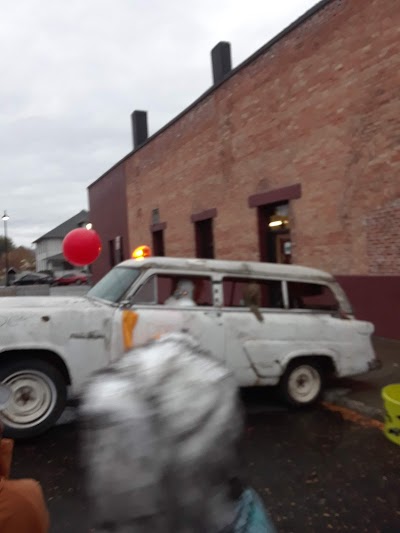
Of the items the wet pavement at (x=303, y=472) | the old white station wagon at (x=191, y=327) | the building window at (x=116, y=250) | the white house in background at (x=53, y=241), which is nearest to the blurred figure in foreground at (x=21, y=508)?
the wet pavement at (x=303, y=472)

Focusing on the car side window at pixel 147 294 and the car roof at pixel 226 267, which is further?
the car roof at pixel 226 267

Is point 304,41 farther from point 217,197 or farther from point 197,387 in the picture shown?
point 197,387

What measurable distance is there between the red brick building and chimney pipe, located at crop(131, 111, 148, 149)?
9241 millimetres

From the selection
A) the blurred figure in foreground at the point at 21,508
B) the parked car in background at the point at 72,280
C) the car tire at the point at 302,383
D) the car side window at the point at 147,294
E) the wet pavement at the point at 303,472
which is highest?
the parked car in background at the point at 72,280

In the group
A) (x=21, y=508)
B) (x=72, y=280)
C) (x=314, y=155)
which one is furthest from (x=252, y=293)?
(x=72, y=280)

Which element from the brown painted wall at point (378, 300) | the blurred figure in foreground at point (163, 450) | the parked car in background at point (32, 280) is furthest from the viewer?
the parked car in background at point (32, 280)

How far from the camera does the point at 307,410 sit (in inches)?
224

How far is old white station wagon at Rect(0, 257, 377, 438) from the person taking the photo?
4750 millimetres

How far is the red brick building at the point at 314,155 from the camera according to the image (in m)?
8.56

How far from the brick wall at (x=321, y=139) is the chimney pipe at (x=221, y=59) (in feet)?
10.1

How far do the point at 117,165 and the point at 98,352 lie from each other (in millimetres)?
19212

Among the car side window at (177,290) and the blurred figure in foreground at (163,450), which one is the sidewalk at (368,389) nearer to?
the car side window at (177,290)

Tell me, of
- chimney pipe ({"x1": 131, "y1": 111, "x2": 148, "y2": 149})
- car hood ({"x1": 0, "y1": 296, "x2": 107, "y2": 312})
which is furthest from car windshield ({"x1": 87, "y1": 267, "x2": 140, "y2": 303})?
chimney pipe ({"x1": 131, "y1": 111, "x2": 148, "y2": 149})

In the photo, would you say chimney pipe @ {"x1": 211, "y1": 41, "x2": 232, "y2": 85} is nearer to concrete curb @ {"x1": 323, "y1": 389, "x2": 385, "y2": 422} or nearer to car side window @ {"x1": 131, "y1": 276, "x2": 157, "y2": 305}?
car side window @ {"x1": 131, "y1": 276, "x2": 157, "y2": 305}
